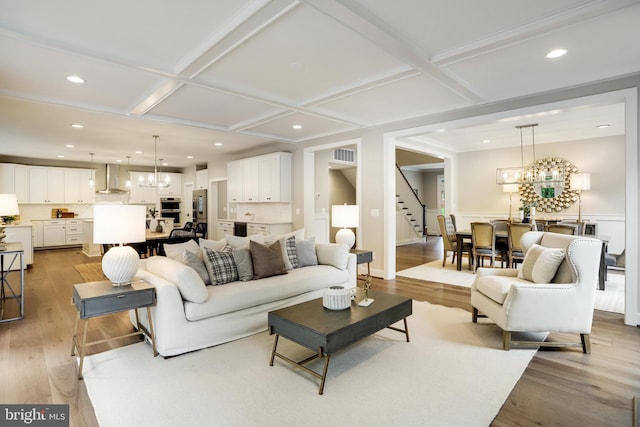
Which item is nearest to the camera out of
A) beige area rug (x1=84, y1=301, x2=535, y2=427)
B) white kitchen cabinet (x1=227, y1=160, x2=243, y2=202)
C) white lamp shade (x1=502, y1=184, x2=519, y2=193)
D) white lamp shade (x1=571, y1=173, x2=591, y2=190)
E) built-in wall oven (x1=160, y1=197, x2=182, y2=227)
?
beige area rug (x1=84, y1=301, x2=535, y2=427)

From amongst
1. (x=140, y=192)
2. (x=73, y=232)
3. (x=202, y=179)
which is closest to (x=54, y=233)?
(x=73, y=232)

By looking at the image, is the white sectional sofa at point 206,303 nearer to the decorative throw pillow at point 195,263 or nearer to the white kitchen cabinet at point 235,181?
the decorative throw pillow at point 195,263

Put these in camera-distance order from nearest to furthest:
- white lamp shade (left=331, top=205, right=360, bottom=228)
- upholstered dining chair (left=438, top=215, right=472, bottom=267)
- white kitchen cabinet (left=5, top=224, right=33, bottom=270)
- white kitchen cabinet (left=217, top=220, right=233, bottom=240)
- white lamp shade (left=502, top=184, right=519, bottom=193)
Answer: white lamp shade (left=331, top=205, right=360, bottom=228), white kitchen cabinet (left=5, top=224, right=33, bottom=270), upholstered dining chair (left=438, top=215, right=472, bottom=267), white lamp shade (left=502, top=184, right=519, bottom=193), white kitchen cabinet (left=217, top=220, right=233, bottom=240)

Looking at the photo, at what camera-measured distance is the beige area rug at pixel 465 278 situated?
4258 mm

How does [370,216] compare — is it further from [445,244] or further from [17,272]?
[17,272]

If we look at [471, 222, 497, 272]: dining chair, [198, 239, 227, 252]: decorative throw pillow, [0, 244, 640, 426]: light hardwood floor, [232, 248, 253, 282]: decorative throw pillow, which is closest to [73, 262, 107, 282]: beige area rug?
[0, 244, 640, 426]: light hardwood floor

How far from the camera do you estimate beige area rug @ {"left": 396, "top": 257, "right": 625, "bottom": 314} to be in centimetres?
426

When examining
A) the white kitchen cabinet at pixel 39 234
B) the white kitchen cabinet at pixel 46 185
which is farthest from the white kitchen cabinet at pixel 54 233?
the white kitchen cabinet at pixel 46 185

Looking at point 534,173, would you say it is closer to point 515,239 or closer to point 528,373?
point 515,239

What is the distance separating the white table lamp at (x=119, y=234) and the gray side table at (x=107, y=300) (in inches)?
4.8

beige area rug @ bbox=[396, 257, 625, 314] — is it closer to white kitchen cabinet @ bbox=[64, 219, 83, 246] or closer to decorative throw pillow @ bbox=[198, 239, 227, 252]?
decorative throw pillow @ bbox=[198, 239, 227, 252]

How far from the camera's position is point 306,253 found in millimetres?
4344

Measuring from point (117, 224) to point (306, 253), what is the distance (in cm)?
221

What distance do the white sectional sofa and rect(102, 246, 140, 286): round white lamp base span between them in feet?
0.73
